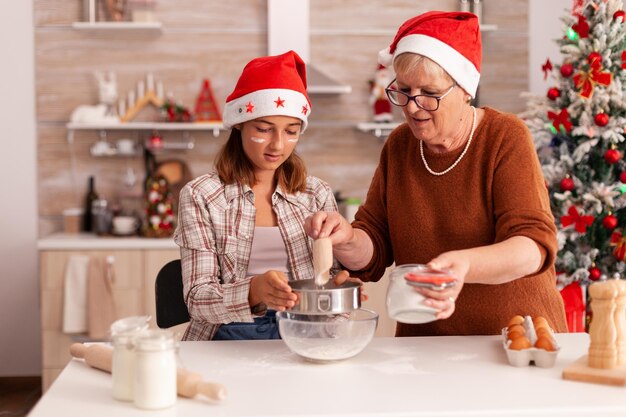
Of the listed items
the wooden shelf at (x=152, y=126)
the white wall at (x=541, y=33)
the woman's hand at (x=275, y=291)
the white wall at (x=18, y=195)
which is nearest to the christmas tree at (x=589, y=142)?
the white wall at (x=541, y=33)

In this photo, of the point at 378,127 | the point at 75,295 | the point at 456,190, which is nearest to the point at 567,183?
the point at 378,127

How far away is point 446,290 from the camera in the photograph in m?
1.51

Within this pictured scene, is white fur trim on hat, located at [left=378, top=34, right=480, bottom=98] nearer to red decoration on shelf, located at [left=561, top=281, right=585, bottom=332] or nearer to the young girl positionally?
the young girl

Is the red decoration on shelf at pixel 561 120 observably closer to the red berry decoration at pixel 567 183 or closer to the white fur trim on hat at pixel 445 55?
the red berry decoration at pixel 567 183

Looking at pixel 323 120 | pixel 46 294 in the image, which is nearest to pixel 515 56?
pixel 323 120

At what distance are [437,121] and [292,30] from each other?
295 centimetres

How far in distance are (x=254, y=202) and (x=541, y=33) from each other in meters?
3.15

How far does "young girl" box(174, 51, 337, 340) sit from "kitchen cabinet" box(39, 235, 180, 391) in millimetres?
A: 2055

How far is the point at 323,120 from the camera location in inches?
189

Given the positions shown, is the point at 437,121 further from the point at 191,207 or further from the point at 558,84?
the point at 558,84

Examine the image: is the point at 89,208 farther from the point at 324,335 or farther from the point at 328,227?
the point at 324,335

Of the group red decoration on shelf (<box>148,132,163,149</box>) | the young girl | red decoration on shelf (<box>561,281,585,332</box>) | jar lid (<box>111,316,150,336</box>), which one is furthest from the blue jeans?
red decoration on shelf (<box>148,132,163,149</box>)

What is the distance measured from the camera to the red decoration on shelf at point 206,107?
4629 millimetres

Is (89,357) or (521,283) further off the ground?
(521,283)
